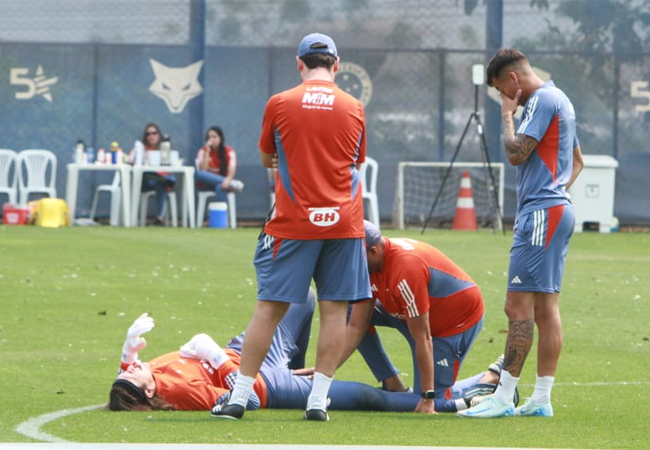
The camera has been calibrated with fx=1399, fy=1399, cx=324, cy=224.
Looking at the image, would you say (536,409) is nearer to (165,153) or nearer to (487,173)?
(165,153)

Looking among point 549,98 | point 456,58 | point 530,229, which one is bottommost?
point 530,229

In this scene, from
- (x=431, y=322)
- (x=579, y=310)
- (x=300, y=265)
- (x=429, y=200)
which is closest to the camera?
(x=300, y=265)

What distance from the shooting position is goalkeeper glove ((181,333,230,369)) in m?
7.18

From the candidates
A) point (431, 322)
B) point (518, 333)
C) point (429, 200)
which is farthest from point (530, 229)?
point (429, 200)

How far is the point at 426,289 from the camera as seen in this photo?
7082 mm

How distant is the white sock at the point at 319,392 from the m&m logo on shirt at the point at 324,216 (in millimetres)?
734

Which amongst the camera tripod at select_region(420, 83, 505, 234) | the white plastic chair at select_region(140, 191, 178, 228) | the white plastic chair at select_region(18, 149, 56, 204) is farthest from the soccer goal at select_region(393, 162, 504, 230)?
the white plastic chair at select_region(18, 149, 56, 204)

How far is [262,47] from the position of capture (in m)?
23.6

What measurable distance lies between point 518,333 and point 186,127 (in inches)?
670

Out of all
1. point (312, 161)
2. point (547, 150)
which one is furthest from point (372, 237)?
point (547, 150)

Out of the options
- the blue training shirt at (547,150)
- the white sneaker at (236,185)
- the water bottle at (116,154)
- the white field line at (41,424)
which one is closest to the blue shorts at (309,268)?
the blue training shirt at (547,150)

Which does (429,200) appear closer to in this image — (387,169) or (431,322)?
(387,169)

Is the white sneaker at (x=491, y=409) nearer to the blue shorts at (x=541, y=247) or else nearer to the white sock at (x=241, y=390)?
the blue shorts at (x=541, y=247)

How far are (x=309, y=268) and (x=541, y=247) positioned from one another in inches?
44.2
